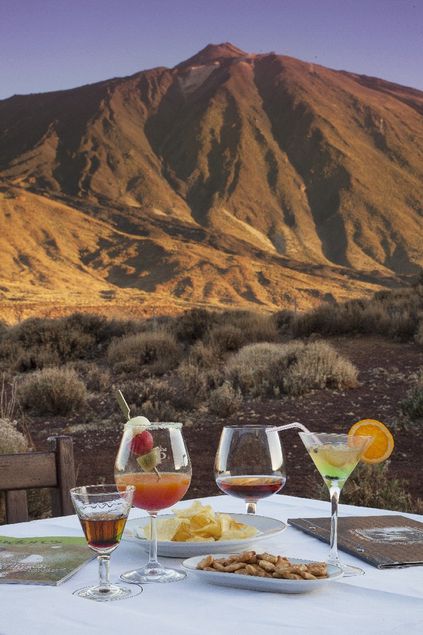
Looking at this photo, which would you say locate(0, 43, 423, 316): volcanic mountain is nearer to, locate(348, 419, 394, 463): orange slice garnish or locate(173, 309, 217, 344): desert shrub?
locate(173, 309, 217, 344): desert shrub

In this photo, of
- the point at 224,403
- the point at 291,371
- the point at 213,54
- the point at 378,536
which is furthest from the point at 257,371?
the point at 213,54

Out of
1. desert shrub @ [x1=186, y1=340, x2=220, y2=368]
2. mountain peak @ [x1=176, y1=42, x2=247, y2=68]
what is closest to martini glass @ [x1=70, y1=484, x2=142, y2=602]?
desert shrub @ [x1=186, y1=340, x2=220, y2=368]

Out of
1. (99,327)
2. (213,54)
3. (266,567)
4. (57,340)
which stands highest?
(213,54)

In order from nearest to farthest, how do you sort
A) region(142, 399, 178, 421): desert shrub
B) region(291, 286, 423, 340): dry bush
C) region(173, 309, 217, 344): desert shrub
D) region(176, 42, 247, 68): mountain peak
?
region(142, 399, 178, 421): desert shrub < region(291, 286, 423, 340): dry bush < region(173, 309, 217, 344): desert shrub < region(176, 42, 247, 68): mountain peak

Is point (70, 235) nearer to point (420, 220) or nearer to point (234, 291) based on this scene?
point (234, 291)

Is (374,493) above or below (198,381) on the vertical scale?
above

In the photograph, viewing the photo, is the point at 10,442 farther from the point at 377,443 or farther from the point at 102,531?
the point at 102,531

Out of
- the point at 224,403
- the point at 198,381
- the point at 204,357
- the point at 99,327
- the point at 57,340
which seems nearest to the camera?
the point at 224,403

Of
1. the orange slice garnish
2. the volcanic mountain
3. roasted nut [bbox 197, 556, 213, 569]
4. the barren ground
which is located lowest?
the barren ground
